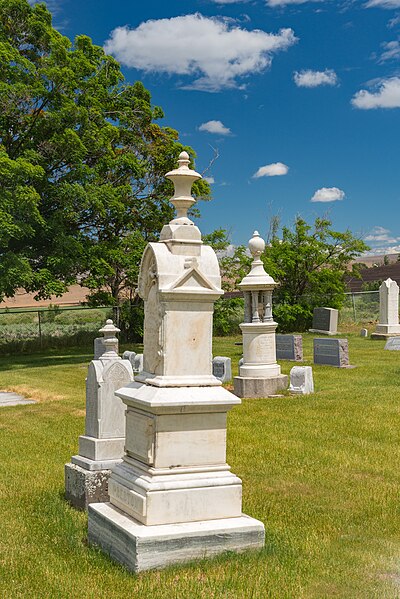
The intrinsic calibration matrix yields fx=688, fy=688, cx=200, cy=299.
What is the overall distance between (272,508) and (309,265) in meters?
31.2

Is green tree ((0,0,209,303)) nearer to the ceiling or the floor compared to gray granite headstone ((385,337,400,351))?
nearer to the ceiling

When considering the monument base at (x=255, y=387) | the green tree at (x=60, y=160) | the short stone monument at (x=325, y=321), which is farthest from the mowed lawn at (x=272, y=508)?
the short stone monument at (x=325, y=321)

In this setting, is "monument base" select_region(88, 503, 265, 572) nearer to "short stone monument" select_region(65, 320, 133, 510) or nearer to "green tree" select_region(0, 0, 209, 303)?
"short stone monument" select_region(65, 320, 133, 510)

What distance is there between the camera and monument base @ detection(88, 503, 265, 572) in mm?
4824

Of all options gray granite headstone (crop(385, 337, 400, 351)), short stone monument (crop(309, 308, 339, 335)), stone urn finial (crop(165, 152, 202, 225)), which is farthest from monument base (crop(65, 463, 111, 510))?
short stone monument (crop(309, 308, 339, 335))

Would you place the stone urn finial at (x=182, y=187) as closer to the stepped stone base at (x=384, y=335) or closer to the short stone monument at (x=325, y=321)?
the stepped stone base at (x=384, y=335)

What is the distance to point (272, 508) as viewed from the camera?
660 cm

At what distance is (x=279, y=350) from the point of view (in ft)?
70.8

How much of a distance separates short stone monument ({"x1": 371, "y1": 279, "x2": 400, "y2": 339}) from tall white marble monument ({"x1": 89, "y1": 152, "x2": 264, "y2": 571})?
79.0 feet

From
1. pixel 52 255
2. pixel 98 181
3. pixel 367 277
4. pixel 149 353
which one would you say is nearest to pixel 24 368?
pixel 52 255

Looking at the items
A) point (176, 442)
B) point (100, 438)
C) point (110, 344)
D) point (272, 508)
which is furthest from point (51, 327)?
point (176, 442)

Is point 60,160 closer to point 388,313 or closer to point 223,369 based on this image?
point 223,369

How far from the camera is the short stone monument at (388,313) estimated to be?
28578mm

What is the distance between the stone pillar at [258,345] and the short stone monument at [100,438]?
7.93m
